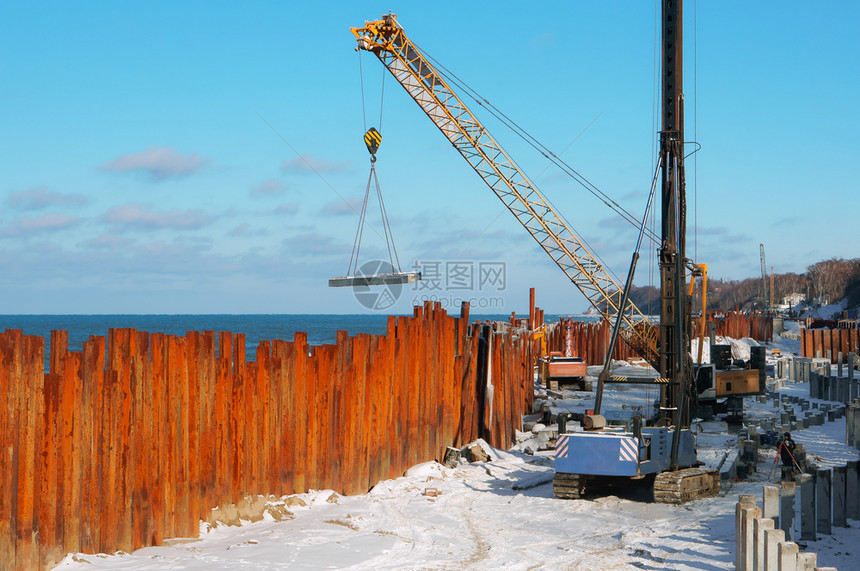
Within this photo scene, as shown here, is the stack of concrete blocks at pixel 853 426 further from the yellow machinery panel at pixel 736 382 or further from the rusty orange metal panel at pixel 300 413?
the rusty orange metal panel at pixel 300 413

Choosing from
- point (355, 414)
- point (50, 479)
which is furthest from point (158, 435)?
point (355, 414)

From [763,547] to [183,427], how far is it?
21.0ft

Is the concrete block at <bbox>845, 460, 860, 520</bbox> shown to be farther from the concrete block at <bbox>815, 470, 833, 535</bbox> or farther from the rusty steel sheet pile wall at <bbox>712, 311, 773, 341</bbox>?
the rusty steel sheet pile wall at <bbox>712, 311, 773, 341</bbox>

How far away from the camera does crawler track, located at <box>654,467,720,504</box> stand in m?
12.5

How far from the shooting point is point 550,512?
12.1 m

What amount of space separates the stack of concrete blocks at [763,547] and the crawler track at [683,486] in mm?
3886

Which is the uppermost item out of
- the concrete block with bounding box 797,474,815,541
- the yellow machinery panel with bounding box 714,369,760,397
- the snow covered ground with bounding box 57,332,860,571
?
the yellow machinery panel with bounding box 714,369,760,397

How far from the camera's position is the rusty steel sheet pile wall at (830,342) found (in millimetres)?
39281

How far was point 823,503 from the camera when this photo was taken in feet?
32.4

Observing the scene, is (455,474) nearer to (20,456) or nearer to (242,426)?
(242,426)

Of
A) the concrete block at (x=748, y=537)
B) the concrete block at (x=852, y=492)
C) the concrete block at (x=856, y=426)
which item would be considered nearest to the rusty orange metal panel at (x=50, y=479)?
the concrete block at (x=748, y=537)

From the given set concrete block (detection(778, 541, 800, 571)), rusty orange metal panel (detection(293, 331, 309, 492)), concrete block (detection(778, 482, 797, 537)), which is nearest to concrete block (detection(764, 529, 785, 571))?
concrete block (detection(778, 541, 800, 571))

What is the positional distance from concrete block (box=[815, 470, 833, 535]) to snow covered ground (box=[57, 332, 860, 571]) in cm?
14

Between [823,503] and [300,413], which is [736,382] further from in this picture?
[300,413]
